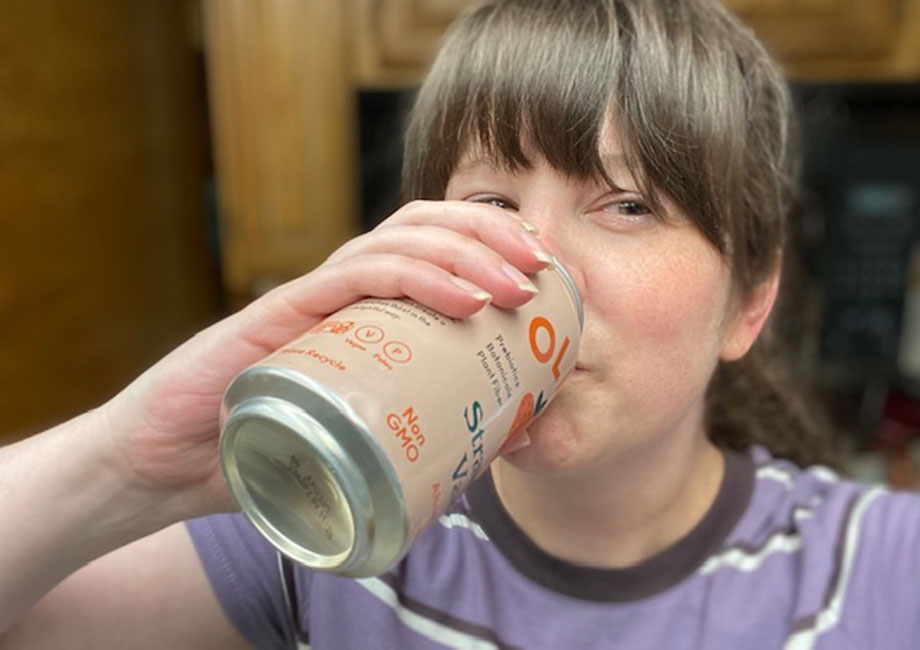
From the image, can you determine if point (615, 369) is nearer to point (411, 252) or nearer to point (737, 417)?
point (411, 252)

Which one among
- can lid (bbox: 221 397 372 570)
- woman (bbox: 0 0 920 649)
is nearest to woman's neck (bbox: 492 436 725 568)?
woman (bbox: 0 0 920 649)

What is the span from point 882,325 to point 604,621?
1.10 m

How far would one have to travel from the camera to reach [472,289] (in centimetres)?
44

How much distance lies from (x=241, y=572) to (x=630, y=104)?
1.60 feet

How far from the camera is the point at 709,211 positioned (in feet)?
2.16

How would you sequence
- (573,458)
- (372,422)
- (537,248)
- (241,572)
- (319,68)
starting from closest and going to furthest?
(372,422) < (537,248) < (573,458) < (241,572) < (319,68)

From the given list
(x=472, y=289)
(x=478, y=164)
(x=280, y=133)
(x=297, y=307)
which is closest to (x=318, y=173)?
(x=280, y=133)

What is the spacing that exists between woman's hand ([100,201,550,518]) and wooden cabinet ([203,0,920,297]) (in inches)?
37.1

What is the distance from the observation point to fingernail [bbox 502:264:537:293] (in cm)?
46

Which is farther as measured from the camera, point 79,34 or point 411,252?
point 79,34

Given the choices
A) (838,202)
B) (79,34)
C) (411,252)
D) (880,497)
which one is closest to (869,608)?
(880,497)

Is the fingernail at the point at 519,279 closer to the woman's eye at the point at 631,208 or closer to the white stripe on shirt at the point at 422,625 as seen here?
the woman's eye at the point at 631,208

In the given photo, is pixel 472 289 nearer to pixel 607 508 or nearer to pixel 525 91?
pixel 525 91

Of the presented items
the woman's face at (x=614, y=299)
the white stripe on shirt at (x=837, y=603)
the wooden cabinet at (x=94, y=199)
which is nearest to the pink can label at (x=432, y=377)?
the woman's face at (x=614, y=299)
